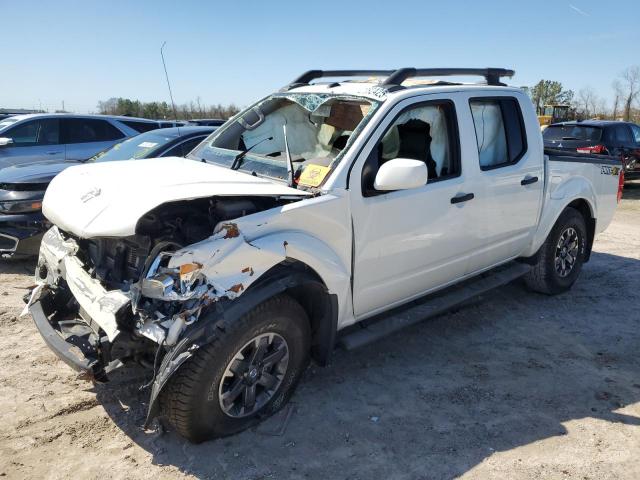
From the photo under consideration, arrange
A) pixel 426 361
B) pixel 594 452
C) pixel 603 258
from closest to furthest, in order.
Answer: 1. pixel 594 452
2. pixel 426 361
3. pixel 603 258

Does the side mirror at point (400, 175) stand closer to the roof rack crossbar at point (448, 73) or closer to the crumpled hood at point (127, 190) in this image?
the crumpled hood at point (127, 190)

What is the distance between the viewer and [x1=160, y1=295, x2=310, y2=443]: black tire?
2.73 metres

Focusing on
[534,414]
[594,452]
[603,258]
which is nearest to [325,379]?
[534,414]

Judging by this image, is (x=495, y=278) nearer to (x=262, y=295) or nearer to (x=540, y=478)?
(x=540, y=478)

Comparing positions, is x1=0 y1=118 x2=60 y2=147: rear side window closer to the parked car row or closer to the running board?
the parked car row

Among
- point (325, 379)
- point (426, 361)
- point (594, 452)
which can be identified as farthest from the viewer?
point (426, 361)

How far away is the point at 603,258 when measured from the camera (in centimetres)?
686

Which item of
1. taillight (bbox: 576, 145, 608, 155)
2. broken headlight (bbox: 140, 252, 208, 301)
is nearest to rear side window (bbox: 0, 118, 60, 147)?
broken headlight (bbox: 140, 252, 208, 301)

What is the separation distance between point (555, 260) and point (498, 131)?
163 cm

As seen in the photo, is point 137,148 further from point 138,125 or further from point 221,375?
point 138,125

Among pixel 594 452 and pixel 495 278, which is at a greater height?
pixel 495 278

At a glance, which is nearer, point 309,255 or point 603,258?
point 309,255

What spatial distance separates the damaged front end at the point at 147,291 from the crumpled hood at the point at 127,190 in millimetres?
224

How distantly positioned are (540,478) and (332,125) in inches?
99.3
